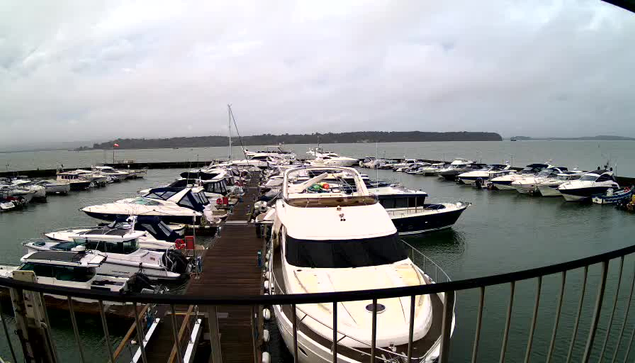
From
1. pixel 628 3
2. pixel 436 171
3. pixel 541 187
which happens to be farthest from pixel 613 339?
pixel 436 171

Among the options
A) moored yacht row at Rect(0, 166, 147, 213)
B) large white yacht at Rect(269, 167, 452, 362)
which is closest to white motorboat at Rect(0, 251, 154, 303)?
large white yacht at Rect(269, 167, 452, 362)

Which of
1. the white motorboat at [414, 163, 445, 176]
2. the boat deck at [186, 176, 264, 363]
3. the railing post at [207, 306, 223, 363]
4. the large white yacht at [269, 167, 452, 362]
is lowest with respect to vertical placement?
the white motorboat at [414, 163, 445, 176]

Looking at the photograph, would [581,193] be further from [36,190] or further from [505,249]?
[36,190]

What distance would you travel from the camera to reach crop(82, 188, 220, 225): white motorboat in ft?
68.5

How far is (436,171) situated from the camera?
2108 inches

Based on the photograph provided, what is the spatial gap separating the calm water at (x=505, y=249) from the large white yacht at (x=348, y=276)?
2.63 metres

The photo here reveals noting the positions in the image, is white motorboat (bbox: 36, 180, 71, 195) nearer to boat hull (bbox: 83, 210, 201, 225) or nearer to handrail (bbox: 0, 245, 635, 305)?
boat hull (bbox: 83, 210, 201, 225)

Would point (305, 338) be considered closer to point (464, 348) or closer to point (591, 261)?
point (591, 261)

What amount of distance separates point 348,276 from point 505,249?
14423 millimetres

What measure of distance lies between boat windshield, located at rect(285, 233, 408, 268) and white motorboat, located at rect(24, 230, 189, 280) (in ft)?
25.0

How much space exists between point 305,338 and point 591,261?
5080 mm

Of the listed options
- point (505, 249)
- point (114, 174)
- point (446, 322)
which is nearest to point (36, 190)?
point (114, 174)

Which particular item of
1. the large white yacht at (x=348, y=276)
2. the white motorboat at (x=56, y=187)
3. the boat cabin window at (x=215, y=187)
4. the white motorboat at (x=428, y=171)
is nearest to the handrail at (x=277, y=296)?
the large white yacht at (x=348, y=276)

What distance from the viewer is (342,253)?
838 cm
